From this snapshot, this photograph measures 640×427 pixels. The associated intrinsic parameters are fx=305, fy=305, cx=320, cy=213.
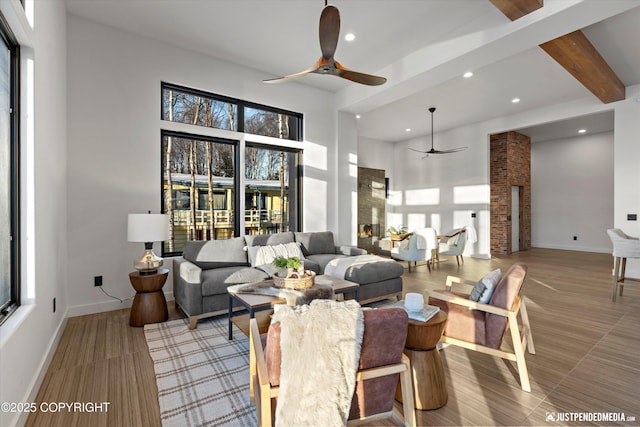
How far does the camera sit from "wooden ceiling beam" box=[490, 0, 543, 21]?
2877 millimetres

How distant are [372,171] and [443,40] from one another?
5400mm

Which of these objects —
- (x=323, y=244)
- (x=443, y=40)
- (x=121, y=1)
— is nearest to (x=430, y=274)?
(x=323, y=244)

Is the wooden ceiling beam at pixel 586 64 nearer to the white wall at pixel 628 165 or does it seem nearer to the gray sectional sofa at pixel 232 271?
the white wall at pixel 628 165

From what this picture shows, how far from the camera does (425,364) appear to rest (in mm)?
1854

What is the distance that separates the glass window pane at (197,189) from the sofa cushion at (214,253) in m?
0.57

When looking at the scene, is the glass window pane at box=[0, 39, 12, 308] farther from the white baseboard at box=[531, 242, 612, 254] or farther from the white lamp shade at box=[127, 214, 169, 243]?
the white baseboard at box=[531, 242, 612, 254]

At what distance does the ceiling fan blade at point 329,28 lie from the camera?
2293 mm

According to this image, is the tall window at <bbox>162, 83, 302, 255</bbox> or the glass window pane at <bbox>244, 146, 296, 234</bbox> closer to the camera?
the tall window at <bbox>162, 83, 302, 255</bbox>

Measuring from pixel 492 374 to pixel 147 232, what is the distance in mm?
3379

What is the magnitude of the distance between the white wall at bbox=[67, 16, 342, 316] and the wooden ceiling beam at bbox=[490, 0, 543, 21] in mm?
3701

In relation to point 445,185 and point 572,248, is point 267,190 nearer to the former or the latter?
point 445,185

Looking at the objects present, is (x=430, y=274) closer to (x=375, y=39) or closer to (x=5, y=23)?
(x=375, y=39)

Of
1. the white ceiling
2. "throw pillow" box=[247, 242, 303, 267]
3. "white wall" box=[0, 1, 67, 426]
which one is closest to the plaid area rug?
"white wall" box=[0, 1, 67, 426]

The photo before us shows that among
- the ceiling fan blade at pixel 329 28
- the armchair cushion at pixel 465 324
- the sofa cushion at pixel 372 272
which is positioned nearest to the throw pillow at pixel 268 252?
the sofa cushion at pixel 372 272
